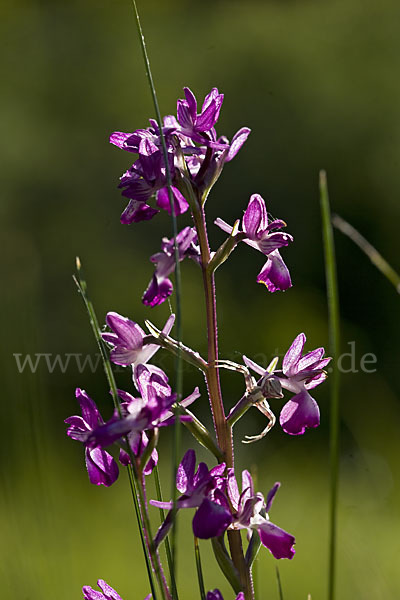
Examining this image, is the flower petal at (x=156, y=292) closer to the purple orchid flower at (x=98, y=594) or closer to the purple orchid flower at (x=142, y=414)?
the purple orchid flower at (x=142, y=414)

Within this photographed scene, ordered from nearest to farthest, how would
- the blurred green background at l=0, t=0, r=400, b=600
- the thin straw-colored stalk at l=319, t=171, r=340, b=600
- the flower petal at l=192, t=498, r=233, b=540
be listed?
the thin straw-colored stalk at l=319, t=171, r=340, b=600 < the flower petal at l=192, t=498, r=233, b=540 < the blurred green background at l=0, t=0, r=400, b=600

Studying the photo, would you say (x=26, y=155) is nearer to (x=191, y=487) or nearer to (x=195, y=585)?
(x=195, y=585)

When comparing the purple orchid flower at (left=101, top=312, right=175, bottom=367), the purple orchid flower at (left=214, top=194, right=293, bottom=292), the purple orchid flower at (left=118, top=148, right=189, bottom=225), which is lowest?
the purple orchid flower at (left=101, top=312, right=175, bottom=367)

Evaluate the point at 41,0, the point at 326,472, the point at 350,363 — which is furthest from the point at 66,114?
the point at 326,472

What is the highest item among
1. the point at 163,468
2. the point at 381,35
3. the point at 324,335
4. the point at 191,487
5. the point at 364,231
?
the point at 381,35

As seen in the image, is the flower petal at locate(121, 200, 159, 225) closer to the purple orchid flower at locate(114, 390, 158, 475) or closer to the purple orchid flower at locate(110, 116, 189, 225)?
the purple orchid flower at locate(110, 116, 189, 225)

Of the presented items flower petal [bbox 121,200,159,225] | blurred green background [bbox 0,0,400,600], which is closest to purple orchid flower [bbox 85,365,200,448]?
flower petal [bbox 121,200,159,225]

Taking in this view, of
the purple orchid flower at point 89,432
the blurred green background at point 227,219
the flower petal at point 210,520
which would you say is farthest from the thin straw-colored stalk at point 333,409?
the blurred green background at point 227,219
